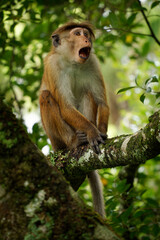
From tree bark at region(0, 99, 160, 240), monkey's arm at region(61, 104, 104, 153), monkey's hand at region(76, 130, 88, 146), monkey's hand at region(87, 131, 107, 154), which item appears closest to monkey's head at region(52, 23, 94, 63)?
monkey's arm at region(61, 104, 104, 153)

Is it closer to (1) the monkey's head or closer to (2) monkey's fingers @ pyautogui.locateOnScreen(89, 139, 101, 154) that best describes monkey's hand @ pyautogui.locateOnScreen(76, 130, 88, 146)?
(2) monkey's fingers @ pyautogui.locateOnScreen(89, 139, 101, 154)

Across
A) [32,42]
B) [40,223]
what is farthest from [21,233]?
[32,42]

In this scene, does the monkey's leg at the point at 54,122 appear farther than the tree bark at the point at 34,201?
Yes

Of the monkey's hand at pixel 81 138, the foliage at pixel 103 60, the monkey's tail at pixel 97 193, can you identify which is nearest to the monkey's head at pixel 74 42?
the foliage at pixel 103 60

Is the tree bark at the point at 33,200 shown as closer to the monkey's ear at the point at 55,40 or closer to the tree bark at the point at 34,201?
the tree bark at the point at 34,201

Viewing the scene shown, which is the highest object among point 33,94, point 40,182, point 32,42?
point 32,42

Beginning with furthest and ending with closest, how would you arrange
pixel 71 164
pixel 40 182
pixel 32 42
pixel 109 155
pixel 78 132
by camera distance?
pixel 32 42
pixel 78 132
pixel 71 164
pixel 109 155
pixel 40 182

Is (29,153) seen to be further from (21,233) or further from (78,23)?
(78,23)

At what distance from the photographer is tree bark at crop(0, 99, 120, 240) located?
229 centimetres

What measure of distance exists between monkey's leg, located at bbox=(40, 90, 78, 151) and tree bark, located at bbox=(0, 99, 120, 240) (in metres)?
3.19

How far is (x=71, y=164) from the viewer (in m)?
4.62

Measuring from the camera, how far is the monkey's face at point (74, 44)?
6.04 meters

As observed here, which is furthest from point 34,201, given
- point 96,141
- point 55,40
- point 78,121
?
point 55,40

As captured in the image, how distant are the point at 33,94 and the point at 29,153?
5385 mm
